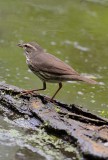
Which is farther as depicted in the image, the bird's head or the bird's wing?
the bird's head

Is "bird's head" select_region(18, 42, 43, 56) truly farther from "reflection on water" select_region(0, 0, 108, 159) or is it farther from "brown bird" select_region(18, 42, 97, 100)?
→ "reflection on water" select_region(0, 0, 108, 159)

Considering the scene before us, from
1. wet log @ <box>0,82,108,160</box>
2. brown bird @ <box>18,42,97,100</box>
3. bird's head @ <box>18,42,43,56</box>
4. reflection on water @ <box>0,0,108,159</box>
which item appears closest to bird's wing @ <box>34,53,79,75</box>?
brown bird @ <box>18,42,97,100</box>

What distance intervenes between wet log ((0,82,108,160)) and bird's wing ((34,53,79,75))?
35 centimetres

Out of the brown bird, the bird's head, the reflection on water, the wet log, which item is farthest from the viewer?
the reflection on water

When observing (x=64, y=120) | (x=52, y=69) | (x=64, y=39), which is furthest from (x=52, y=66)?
(x=64, y=39)

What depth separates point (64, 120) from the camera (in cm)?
550

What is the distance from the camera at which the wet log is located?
4.86 m

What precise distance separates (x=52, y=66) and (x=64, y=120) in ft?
3.17

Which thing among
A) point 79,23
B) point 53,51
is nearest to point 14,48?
point 53,51

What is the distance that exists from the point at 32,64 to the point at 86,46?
5988mm

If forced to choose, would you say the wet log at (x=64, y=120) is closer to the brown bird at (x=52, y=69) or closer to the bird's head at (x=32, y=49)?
the brown bird at (x=52, y=69)

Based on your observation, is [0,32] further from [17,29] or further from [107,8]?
[107,8]

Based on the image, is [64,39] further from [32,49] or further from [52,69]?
[52,69]

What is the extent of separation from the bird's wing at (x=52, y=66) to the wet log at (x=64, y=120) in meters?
0.35
